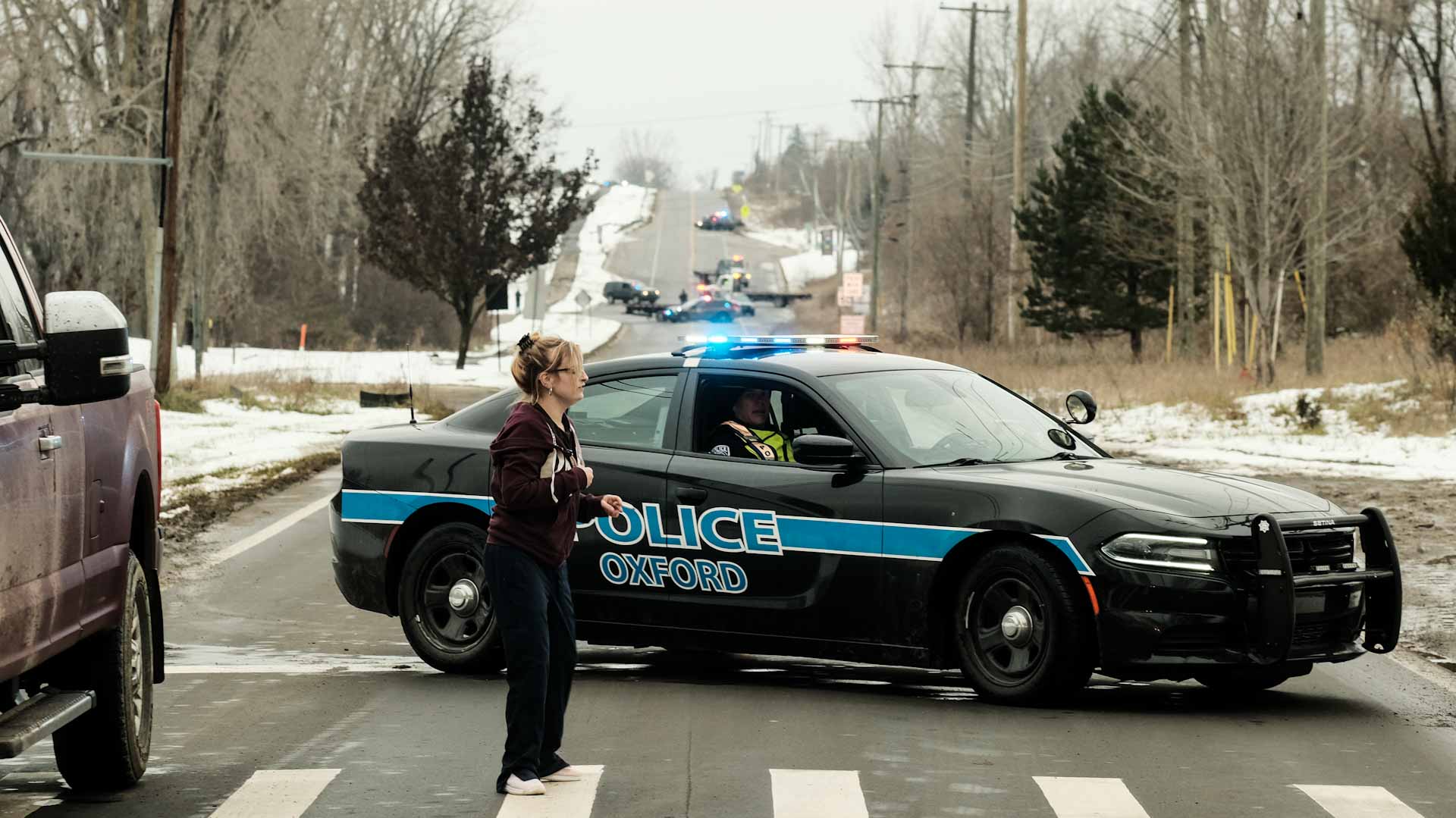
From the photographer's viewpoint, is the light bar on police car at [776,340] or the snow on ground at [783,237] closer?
the light bar on police car at [776,340]

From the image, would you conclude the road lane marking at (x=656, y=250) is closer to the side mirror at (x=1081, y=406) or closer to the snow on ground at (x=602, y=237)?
the snow on ground at (x=602, y=237)

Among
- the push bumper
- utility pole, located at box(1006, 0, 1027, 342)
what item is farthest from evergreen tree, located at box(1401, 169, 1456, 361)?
utility pole, located at box(1006, 0, 1027, 342)

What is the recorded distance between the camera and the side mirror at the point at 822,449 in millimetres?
8523

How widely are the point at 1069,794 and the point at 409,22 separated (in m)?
80.7

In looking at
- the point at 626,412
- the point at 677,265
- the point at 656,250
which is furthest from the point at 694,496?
the point at 656,250

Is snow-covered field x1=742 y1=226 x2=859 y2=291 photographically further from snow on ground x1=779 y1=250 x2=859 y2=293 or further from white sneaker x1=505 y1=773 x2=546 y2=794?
white sneaker x1=505 y1=773 x2=546 y2=794

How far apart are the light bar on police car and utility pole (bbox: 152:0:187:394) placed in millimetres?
24788

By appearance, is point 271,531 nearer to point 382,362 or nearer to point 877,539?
point 877,539

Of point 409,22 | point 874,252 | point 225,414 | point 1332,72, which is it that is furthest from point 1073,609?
point 409,22

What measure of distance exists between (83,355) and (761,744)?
332 centimetres

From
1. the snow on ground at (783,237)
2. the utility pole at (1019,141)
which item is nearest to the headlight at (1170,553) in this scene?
the utility pole at (1019,141)

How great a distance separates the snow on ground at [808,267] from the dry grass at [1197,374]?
66094mm

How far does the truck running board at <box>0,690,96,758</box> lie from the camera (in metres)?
5.38

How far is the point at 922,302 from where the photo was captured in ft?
307
